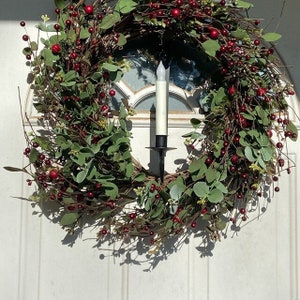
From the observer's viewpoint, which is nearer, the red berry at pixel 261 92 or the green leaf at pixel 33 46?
the red berry at pixel 261 92

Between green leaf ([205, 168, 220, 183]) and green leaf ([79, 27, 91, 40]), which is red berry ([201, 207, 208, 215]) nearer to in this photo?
green leaf ([205, 168, 220, 183])

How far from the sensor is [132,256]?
1.63 meters

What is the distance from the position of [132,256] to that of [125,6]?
2.47 ft

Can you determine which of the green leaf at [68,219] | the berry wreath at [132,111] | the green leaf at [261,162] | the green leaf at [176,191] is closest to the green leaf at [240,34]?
the berry wreath at [132,111]

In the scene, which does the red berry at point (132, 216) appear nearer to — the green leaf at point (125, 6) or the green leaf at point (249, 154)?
the green leaf at point (249, 154)

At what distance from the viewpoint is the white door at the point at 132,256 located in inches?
63.8

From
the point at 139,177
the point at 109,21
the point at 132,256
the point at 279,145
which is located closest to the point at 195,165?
the point at 139,177

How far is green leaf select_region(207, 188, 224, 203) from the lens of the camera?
4.75 ft

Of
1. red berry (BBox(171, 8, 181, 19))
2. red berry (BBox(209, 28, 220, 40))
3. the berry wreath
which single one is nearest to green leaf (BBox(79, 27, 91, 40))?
the berry wreath

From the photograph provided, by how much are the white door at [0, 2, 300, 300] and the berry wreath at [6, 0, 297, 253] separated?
0.10 metres

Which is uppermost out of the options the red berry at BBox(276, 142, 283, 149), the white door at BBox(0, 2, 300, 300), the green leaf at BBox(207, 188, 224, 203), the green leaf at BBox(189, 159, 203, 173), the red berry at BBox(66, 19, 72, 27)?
the red berry at BBox(66, 19, 72, 27)

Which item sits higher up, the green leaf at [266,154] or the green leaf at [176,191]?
the green leaf at [266,154]

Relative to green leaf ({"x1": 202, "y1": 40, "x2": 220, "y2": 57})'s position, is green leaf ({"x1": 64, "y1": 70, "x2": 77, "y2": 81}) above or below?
below

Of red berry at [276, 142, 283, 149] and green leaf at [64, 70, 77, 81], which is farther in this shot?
red berry at [276, 142, 283, 149]
